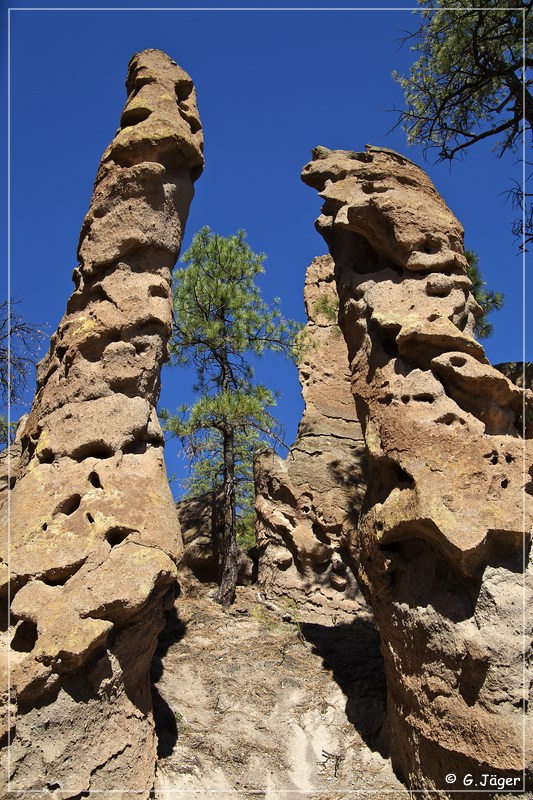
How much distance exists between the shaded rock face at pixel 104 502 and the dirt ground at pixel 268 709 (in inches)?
36.9

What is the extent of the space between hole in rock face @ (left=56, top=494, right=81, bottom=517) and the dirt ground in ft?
7.70

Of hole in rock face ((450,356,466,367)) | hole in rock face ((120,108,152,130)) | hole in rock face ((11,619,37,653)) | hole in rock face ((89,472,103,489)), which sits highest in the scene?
hole in rock face ((120,108,152,130))

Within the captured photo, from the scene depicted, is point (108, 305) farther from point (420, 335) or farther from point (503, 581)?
point (503, 581)

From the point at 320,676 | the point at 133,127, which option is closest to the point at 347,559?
the point at 320,676

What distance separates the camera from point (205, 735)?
7188mm

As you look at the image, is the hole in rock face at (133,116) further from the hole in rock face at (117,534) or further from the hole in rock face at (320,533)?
the hole in rock face at (320,533)

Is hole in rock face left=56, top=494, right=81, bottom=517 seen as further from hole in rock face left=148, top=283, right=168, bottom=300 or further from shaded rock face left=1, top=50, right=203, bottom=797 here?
hole in rock face left=148, top=283, right=168, bottom=300

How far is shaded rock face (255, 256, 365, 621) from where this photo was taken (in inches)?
408

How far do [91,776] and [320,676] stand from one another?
10.7 feet

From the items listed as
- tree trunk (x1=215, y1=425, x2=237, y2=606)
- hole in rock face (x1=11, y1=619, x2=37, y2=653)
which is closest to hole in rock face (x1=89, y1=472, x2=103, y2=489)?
hole in rock face (x1=11, y1=619, x2=37, y2=653)

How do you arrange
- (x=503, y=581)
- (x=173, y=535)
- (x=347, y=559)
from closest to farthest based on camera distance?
(x=503, y=581) < (x=173, y=535) < (x=347, y=559)

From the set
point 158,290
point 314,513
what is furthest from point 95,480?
point 314,513

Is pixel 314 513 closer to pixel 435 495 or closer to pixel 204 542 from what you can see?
pixel 204 542

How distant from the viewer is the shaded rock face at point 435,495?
19.0 ft
